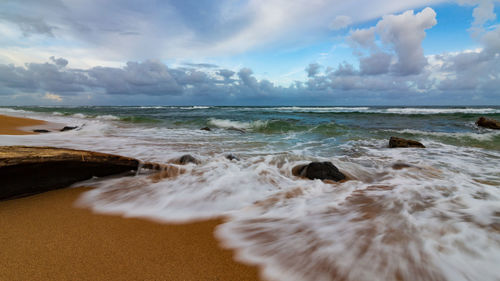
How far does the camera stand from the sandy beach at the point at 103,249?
49.8 inches

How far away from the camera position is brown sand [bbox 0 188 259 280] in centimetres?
126

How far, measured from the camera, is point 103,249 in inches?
58.2

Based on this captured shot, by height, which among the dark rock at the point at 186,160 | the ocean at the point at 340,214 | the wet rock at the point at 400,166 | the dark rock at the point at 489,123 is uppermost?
the dark rock at the point at 489,123

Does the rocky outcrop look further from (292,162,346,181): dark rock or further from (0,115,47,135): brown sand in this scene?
(0,115,47,135): brown sand

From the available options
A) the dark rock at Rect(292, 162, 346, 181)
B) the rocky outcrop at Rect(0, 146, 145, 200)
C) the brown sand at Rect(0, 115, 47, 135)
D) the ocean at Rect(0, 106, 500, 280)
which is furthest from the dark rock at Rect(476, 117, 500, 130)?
the brown sand at Rect(0, 115, 47, 135)

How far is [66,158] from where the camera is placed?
2.56 m

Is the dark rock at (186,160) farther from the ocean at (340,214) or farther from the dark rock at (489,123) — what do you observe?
the dark rock at (489,123)

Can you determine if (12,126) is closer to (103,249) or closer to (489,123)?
(103,249)

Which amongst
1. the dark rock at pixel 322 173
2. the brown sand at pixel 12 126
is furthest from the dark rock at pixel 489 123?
the brown sand at pixel 12 126

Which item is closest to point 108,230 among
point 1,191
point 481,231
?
point 1,191

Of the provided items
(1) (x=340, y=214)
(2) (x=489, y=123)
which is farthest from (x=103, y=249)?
(2) (x=489, y=123)

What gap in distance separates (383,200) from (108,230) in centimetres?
258

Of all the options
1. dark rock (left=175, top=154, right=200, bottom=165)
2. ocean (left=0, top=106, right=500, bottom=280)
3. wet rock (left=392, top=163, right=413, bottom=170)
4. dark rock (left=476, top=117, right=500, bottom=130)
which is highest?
dark rock (left=476, top=117, right=500, bottom=130)

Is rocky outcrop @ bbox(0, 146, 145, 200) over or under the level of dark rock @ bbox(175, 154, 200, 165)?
over
